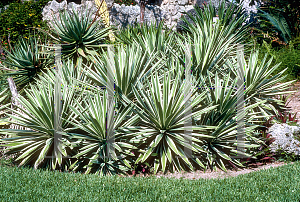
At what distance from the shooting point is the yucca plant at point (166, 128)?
14.8 ft

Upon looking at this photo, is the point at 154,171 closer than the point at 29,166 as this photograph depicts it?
Yes

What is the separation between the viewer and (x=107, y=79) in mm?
5078

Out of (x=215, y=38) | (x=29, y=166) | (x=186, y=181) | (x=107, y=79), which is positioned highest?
(x=215, y=38)

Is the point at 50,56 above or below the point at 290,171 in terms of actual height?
above

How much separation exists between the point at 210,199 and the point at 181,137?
3.76ft

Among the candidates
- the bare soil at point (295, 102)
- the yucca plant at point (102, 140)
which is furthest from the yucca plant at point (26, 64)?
the bare soil at point (295, 102)

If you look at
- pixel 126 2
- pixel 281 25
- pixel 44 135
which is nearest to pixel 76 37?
pixel 44 135

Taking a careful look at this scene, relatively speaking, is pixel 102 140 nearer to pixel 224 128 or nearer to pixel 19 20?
pixel 224 128

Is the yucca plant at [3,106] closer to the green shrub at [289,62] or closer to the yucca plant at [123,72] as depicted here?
the yucca plant at [123,72]

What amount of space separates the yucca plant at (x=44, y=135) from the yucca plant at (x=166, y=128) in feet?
3.35

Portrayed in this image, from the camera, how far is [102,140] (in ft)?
14.9

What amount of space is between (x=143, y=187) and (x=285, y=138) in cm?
280

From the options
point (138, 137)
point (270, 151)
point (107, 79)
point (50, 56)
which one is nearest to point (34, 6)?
point (50, 56)

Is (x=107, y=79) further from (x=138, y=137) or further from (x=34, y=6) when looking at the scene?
(x=34, y=6)
